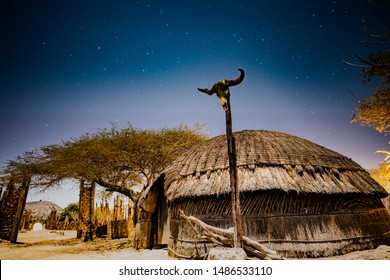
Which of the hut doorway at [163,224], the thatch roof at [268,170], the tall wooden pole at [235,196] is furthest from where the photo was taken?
the hut doorway at [163,224]

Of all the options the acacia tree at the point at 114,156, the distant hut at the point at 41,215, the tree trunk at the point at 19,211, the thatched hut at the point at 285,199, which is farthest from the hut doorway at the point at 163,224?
the distant hut at the point at 41,215

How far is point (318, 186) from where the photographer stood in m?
6.36

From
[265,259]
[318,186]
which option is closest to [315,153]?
[318,186]

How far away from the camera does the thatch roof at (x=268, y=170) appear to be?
634 centimetres

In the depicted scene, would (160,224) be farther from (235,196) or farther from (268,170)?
(235,196)

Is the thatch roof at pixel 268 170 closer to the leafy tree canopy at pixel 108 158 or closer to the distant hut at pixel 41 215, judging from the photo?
the leafy tree canopy at pixel 108 158

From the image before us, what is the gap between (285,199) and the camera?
20.5ft

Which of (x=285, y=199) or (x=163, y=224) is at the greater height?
(x=285, y=199)

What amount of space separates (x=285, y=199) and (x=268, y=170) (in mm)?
838

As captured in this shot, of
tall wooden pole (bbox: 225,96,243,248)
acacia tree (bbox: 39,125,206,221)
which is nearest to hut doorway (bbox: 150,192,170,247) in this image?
acacia tree (bbox: 39,125,206,221)

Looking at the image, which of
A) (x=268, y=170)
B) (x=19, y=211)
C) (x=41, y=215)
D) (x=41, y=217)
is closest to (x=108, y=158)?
(x=19, y=211)

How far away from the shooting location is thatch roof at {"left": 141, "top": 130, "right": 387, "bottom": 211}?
20.8 ft

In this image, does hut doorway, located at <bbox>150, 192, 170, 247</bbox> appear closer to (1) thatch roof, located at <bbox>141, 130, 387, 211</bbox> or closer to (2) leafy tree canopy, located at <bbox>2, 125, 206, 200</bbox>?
(1) thatch roof, located at <bbox>141, 130, 387, 211</bbox>
